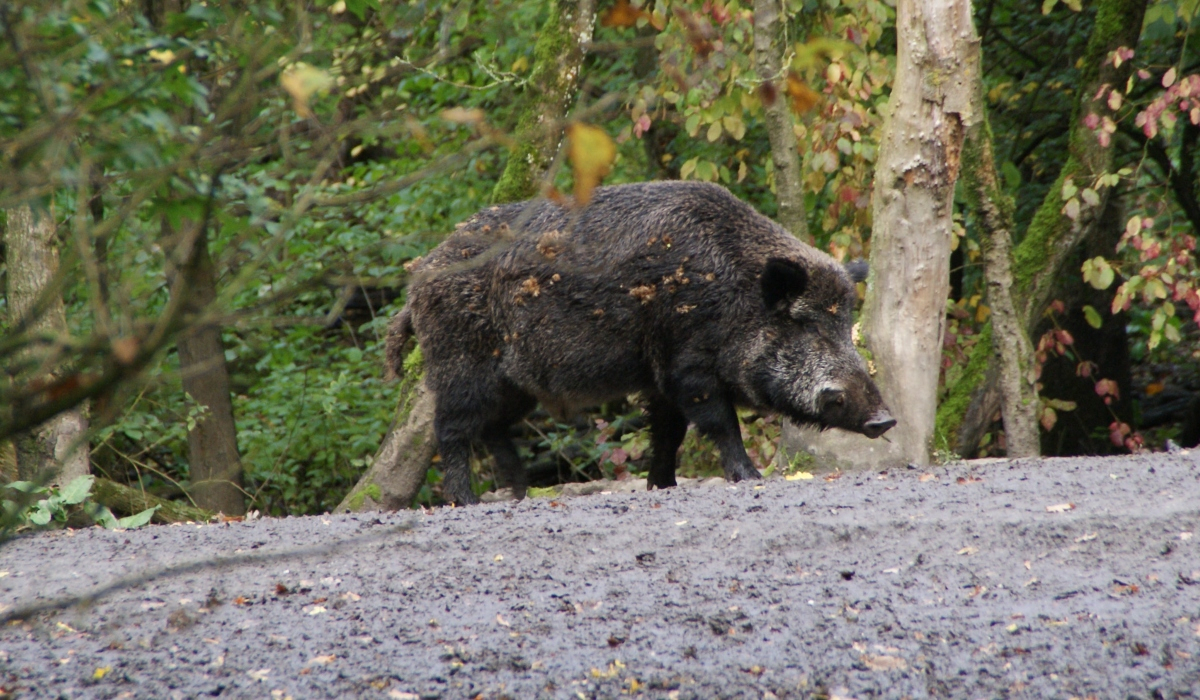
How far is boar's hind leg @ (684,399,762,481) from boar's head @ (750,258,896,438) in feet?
0.77

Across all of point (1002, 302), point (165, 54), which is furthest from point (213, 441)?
point (165, 54)

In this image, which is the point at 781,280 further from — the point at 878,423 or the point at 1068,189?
the point at 1068,189

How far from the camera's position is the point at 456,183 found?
10672mm

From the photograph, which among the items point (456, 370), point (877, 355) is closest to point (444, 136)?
point (456, 370)

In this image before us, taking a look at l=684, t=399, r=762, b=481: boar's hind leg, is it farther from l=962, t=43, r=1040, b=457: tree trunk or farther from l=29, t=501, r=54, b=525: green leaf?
l=29, t=501, r=54, b=525: green leaf

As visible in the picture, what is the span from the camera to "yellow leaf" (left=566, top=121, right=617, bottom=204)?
152cm

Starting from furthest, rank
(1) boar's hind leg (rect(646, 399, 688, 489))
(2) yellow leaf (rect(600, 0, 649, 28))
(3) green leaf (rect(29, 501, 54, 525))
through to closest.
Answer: (1) boar's hind leg (rect(646, 399, 688, 489)) < (3) green leaf (rect(29, 501, 54, 525)) < (2) yellow leaf (rect(600, 0, 649, 28))

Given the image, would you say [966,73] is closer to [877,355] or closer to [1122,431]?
[877,355]

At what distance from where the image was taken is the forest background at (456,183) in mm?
1927

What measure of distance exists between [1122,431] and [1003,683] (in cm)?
705

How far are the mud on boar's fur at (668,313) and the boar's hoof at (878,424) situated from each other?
79 mm

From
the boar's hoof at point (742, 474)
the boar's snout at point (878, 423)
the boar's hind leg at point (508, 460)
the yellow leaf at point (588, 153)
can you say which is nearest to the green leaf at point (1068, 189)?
the boar's snout at point (878, 423)

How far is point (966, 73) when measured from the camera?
614cm

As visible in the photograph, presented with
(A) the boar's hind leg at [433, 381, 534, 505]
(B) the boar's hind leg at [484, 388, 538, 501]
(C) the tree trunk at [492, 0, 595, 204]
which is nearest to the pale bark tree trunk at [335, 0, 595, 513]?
(C) the tree trunk at [492, 0, 595, 204]
